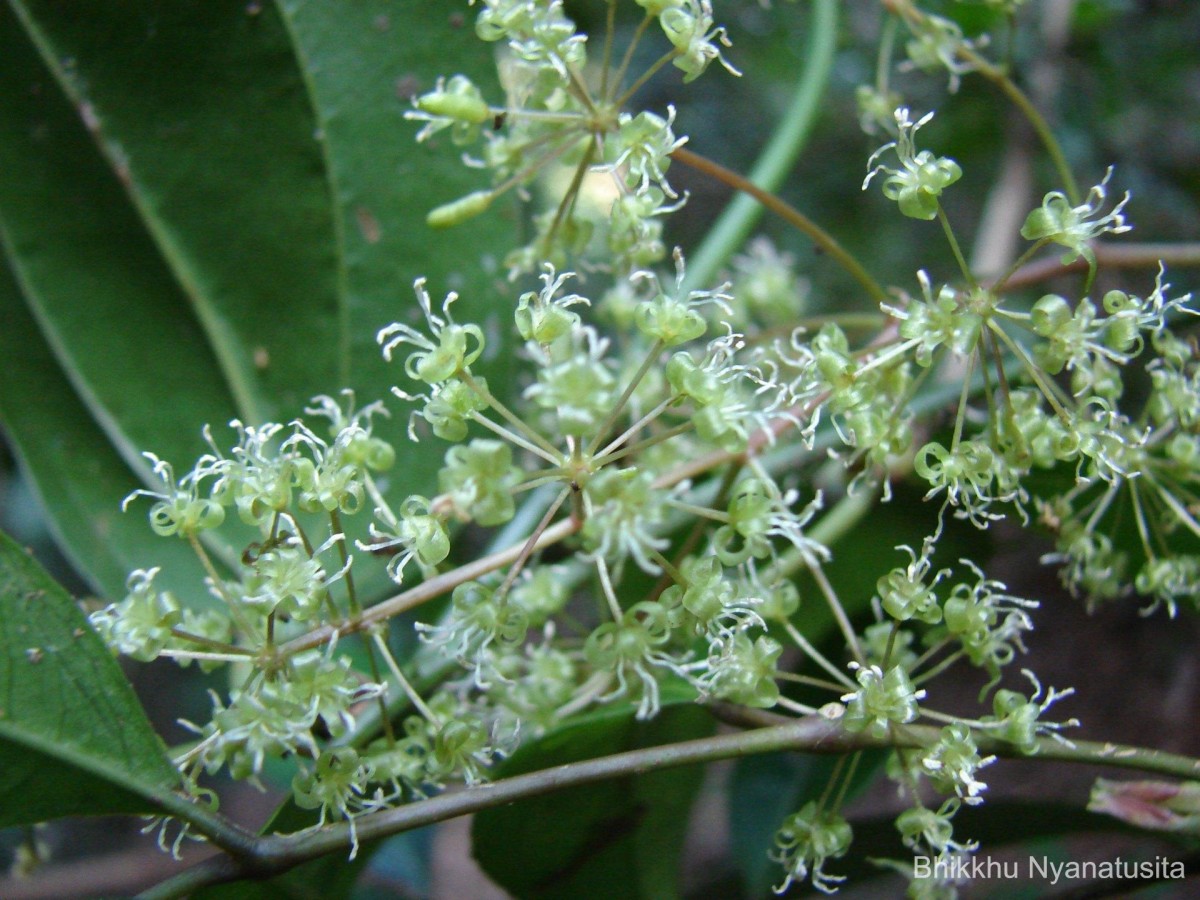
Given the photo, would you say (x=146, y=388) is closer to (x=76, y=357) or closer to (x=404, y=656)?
(x=76, y=357)

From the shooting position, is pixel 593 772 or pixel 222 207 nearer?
pixel 593 772

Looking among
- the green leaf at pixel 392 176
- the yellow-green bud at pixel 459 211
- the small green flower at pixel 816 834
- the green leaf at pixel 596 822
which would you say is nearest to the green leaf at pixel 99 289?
the green leaf at pixel 392 176

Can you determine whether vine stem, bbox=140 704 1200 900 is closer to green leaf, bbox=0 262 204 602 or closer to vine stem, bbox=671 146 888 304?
vine stem, bbox=671 146 888 304

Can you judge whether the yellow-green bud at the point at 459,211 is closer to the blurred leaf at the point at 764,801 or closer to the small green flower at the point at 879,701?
the small green flower at the point at 879,701

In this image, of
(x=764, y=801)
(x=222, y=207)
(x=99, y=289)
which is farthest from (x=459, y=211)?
(x=764, y=801)

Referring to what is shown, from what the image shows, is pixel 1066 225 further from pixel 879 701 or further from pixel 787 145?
pixel 787 145

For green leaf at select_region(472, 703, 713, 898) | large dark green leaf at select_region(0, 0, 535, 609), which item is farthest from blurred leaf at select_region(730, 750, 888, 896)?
large dark green leaf at select_region(0, 0, 535, 609)
